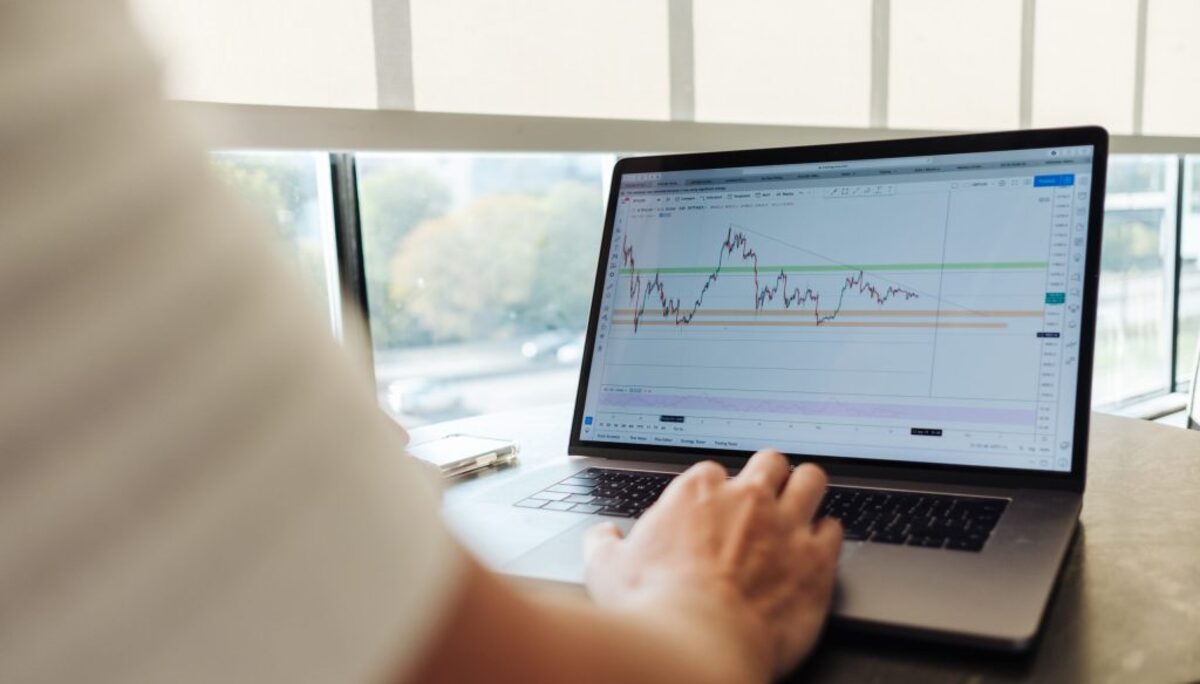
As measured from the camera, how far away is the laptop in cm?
77

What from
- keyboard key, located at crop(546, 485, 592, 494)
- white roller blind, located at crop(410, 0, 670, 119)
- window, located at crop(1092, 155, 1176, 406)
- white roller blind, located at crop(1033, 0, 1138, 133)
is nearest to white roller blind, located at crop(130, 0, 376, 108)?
white roller blind, located at crop(410, 0, 670, 119)

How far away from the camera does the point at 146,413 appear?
233mm

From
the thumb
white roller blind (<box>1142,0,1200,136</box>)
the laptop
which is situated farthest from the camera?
white roller blind (<box>1142,0,1200,136</box>)

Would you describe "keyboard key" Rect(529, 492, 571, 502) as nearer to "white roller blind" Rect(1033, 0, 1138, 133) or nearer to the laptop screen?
the laptop screen

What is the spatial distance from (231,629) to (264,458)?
0.05 metres

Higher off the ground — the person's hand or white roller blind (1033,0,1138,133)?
white roller blind (1033,0,1138,133)

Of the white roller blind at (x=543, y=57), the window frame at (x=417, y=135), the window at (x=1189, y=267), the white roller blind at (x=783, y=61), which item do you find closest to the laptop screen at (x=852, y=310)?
the window frame at (x=417, y=135)

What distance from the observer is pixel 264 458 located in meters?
0.25

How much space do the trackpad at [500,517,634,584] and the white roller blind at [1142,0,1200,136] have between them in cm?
384

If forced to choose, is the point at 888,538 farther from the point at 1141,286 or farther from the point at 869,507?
the point at 1141,286

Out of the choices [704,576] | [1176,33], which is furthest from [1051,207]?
[1176,33]

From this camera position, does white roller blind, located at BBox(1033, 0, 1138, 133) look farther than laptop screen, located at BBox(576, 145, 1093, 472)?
Yes

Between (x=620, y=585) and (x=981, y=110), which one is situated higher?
(x=981, y=110)

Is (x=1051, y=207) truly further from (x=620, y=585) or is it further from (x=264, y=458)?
(x=264, y=458)
